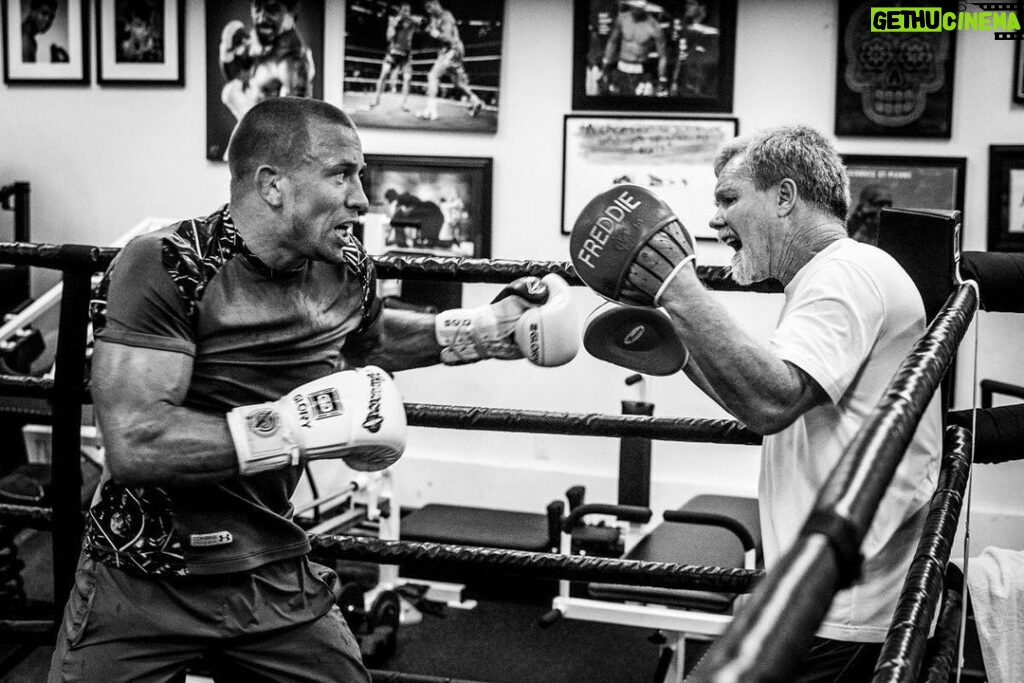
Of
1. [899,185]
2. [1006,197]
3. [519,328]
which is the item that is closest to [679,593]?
[519,328]

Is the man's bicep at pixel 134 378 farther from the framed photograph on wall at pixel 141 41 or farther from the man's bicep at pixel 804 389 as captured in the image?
the framed photograph on wall at pixel 141 41

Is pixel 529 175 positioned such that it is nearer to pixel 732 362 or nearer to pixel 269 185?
pixel 269 185

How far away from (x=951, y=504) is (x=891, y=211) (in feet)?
1.77

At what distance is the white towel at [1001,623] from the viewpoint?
1.60m

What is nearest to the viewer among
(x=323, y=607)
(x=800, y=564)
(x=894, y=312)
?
(x=800, y=564)

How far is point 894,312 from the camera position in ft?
4.79

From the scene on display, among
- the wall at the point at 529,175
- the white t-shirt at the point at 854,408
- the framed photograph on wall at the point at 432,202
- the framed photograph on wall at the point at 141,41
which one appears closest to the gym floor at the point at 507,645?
the wall at the point at 529,175

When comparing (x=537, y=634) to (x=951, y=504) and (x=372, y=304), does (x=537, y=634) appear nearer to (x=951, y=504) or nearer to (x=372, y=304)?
(x=372, y=304)

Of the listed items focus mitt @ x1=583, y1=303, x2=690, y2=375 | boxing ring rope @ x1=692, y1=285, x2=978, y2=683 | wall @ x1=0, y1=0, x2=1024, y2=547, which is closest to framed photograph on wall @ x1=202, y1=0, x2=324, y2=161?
wall @ x1=0, y1=0, x2=1024, y2=547

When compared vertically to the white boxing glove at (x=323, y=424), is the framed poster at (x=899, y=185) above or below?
above

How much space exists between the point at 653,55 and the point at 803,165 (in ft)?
9.38

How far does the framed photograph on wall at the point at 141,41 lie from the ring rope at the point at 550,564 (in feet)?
11.9

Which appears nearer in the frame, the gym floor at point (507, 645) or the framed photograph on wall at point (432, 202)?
the gym floor at point (507, 645)

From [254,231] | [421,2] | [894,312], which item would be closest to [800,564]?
[894,312]
